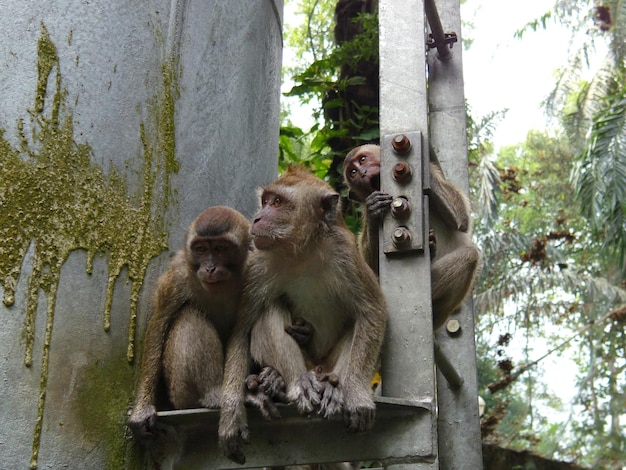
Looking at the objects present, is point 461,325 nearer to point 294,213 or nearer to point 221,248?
point 294,213

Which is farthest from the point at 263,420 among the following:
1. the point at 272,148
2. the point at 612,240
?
the point at 612,240

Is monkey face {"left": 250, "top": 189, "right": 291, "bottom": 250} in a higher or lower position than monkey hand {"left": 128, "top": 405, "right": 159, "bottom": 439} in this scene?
higher

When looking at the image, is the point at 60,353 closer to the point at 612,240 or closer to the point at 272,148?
the point at 272,148

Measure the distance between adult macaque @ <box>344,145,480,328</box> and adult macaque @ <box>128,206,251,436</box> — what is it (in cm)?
144

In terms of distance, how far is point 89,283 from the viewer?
441 centimetres

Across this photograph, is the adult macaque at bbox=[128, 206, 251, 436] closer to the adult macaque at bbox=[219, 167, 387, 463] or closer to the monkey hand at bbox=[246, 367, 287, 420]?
the adult macaque at bbox=[219, 167, 387, 463]

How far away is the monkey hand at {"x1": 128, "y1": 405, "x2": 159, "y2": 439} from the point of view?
425cm

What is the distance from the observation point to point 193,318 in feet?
15.4

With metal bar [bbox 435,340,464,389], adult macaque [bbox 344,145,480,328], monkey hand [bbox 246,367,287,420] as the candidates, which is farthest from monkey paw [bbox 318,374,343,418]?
adult macaque [bbox 344,145,480,328]

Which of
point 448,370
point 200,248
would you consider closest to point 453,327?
point 448,370

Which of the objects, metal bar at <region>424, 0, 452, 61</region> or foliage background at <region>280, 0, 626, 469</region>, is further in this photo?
foliage background at <region>280, 0, 626, 469</region>

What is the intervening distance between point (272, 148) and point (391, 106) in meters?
1.55

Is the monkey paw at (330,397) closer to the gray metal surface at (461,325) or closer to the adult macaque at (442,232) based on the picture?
A: the adult macaque at (442,232)

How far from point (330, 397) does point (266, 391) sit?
42 centimetres
